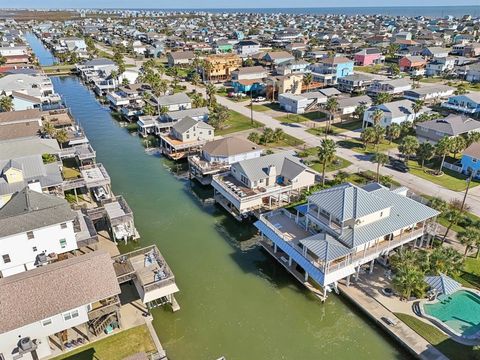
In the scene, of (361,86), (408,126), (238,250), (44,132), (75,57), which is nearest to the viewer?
(238,250)

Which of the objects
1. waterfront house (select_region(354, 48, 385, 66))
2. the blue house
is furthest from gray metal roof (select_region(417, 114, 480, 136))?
waterfront house (select_region(354, 48, 385, 66))

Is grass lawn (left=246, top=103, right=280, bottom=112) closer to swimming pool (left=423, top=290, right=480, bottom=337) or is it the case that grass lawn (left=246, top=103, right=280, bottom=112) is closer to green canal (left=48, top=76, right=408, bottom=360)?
green canal (left=48, top=76, right=408, bottom=360)

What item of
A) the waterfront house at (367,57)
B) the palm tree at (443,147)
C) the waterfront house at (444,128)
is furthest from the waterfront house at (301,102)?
the waterfront house at (367,57)

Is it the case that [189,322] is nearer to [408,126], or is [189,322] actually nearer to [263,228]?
[263,228]

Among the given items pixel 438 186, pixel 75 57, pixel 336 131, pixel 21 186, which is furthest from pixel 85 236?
pixel 75 57

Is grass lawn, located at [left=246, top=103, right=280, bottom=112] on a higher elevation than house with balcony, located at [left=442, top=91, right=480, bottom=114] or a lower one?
lower

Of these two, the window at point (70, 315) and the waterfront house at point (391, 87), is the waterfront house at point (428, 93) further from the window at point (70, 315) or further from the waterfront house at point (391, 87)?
the window at point (70, 315)
